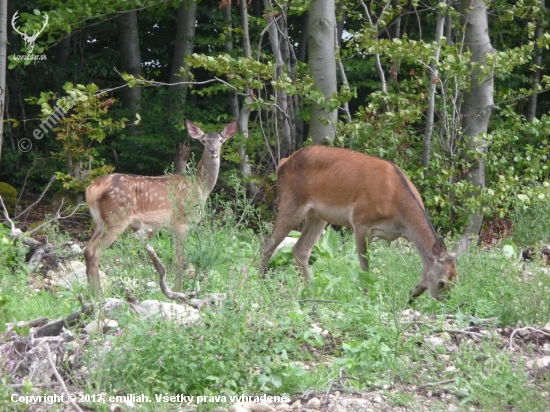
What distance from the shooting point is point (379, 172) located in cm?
881

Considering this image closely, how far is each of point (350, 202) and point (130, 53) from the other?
28.7 ft

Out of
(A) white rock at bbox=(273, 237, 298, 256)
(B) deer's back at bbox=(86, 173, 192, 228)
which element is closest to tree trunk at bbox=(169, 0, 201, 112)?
(B) deer's back at bbox=(86, 173, 192, 228)

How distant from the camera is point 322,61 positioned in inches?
464

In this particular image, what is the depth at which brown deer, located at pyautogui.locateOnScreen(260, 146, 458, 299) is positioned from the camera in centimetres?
843

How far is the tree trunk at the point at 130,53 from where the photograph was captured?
16359 millimetres

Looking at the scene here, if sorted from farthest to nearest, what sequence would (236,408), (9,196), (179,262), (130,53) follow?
(130,53) → (9,196) → (179,262) → (236,408)

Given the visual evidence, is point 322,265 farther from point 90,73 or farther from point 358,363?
point 90,73

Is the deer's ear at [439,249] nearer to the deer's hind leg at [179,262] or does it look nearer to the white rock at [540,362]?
the white rock at [540,362]

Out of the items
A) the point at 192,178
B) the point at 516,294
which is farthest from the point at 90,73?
the point at 516,294

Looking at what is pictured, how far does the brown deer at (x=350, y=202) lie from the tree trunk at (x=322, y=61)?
2341 millimetres

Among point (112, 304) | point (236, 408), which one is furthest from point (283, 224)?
point (236, 408)

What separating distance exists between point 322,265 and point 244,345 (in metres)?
4.09

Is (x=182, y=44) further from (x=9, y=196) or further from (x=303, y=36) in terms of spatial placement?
(x=9, y=196)

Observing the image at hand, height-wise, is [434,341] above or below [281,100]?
above
